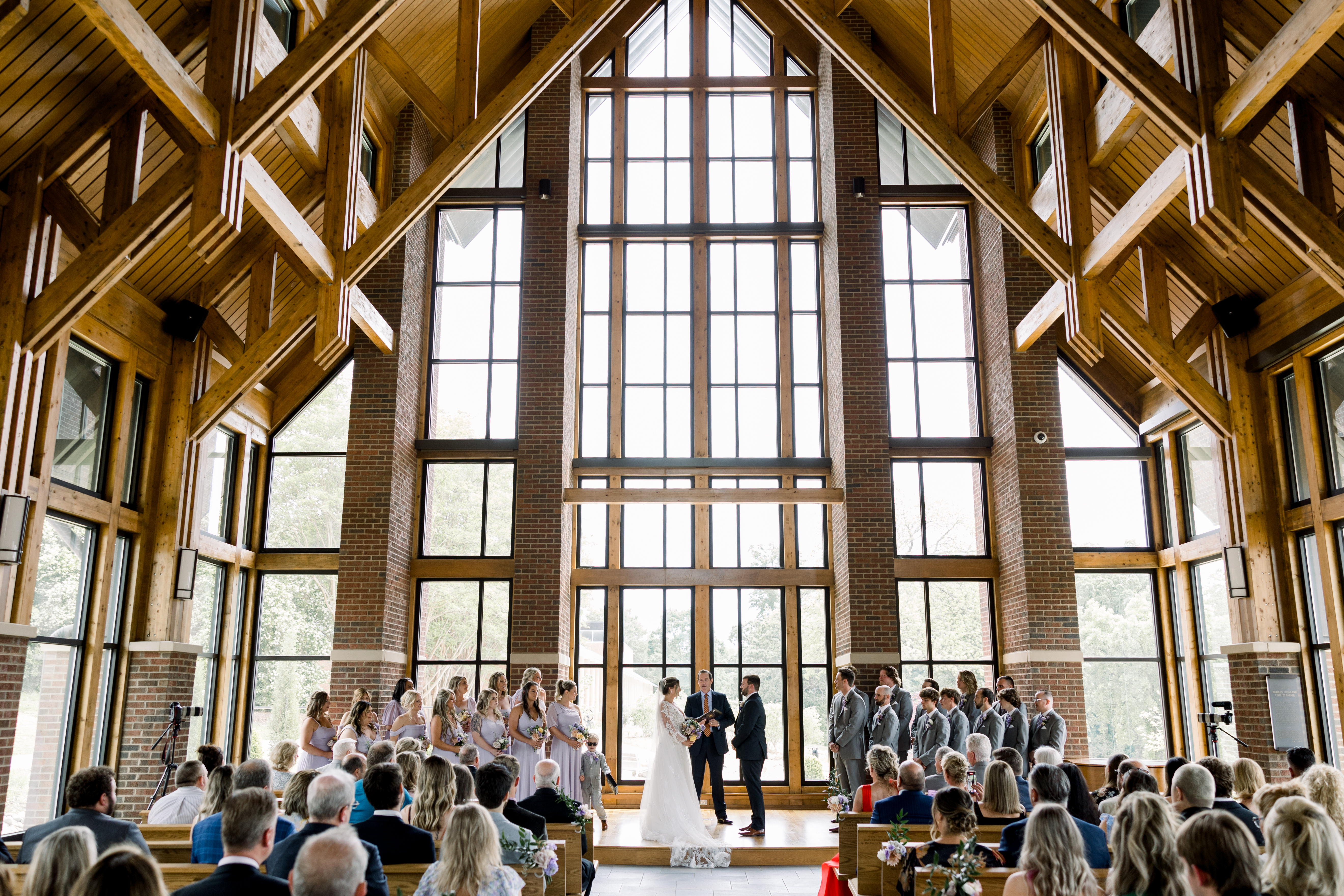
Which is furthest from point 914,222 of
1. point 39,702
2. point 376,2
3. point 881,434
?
point 39,702

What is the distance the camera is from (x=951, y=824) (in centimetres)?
437

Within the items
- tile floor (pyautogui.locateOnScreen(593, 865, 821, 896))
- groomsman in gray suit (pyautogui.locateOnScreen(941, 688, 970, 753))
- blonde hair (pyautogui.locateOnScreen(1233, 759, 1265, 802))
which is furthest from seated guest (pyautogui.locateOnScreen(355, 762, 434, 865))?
groomsman in gray suit (pyautogui.locateOnScreen(941, 688, 970, 753))

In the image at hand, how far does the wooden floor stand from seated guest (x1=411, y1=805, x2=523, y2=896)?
521cm

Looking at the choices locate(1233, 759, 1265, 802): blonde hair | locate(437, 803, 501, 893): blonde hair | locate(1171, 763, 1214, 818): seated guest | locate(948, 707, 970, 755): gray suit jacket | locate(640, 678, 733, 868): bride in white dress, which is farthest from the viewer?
locate(948, 707, 970, 755): gray suit jacket

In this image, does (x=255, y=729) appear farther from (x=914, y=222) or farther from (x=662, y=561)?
(x=914, y=222)

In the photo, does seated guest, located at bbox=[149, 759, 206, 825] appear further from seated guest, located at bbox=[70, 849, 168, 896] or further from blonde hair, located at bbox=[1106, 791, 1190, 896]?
blonde hair, located at bbox=[1106, 791, 1190, 896]

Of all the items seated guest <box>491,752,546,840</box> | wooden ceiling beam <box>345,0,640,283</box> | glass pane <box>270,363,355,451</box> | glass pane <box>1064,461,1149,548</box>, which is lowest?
seated guest <box>491,752,546,840</box>

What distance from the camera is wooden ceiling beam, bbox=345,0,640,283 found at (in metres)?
9.27

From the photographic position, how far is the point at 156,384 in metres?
9.91

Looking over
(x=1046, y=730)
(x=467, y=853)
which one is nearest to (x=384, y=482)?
(x=1046, y=730)

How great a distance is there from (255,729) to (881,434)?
27.1 feet

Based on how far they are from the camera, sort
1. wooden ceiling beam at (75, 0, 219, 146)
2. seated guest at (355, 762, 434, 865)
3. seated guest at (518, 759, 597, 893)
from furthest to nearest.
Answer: seated guest at (518, 759, 597, 893), wooden ceiling beam at (75, 0, 219, 146), seated guest at (355, 762, 434, 865)

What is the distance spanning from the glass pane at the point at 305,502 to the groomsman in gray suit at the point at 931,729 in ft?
23.6

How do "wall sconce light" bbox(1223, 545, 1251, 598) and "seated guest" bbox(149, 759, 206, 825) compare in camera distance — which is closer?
"seated guest" bbox(149, 759, 206, 825)
